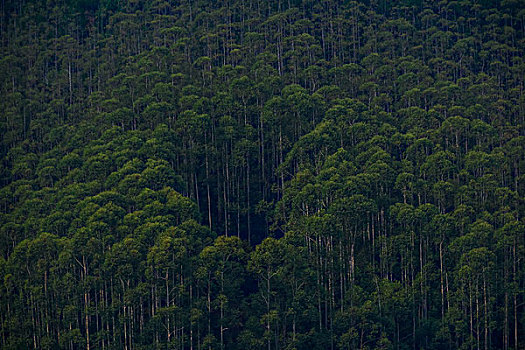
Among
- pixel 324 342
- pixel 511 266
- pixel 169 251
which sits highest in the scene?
pixel 169 251

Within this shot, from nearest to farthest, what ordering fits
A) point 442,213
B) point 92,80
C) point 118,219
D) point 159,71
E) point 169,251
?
point 169,251, point 118,219, point 442,213, point 159,71, point 92,80

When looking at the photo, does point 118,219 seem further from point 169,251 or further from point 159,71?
point 159,71

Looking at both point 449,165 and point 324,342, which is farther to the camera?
point 449,165

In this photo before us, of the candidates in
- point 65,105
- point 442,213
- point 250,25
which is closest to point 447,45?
point 250,25

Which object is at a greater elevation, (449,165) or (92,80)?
(92,80)

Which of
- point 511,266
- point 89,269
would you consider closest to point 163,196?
point 89,269

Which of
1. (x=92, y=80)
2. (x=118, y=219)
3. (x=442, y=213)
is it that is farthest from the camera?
(x=92, y=80)
